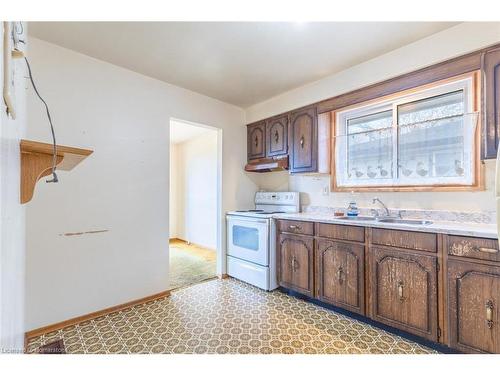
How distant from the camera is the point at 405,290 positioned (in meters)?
1.76

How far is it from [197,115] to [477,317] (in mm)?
3089

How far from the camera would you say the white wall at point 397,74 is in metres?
1.73

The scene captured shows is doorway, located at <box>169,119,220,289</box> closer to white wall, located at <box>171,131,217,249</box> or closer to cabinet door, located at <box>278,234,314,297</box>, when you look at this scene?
white wall, located at <box>171,131,217,249</box>

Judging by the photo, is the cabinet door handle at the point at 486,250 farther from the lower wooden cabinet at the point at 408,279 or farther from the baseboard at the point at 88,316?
the baseboard at the point at 88,316

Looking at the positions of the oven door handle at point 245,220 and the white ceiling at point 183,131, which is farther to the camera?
the white ceiling at point 183,131

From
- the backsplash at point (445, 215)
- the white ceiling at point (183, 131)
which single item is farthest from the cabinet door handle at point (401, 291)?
the white ceiling at point (183, 131)

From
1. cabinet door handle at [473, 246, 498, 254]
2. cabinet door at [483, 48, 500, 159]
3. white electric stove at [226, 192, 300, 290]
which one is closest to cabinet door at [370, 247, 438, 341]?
cabinet door handle at [473, 246, 498, 254]

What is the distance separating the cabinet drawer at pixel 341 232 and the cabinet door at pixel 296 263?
0.52 ft

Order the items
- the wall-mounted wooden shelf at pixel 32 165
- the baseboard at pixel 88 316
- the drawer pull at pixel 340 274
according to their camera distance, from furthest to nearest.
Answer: the drawer pull at pixel 340 274, the baseboard at pixel 88 316, the wall-mounted wooden shelf at pixel 32 165

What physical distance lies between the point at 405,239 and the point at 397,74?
1.42m

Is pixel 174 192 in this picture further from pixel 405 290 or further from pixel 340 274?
pixel 405 290
